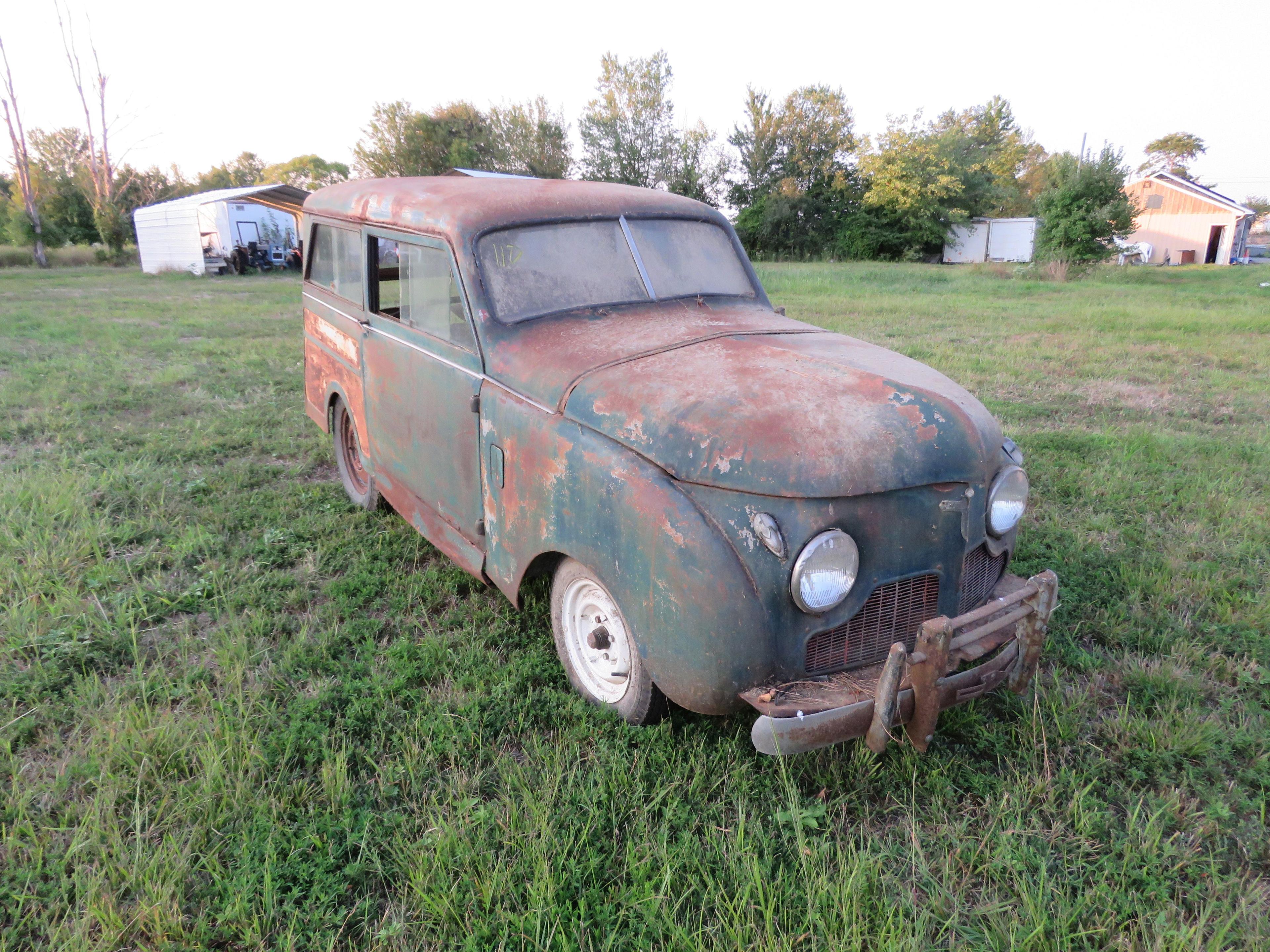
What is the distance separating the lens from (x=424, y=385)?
125 inches

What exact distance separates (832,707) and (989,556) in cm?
89

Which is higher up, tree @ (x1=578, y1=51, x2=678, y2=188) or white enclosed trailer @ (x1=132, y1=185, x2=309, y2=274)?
tree @ (x1=578, y1=51, x2=678, y2=188)

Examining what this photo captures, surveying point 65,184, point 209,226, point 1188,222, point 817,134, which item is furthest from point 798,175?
point 65,184

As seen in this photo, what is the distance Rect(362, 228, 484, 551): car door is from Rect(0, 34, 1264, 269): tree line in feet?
92.3

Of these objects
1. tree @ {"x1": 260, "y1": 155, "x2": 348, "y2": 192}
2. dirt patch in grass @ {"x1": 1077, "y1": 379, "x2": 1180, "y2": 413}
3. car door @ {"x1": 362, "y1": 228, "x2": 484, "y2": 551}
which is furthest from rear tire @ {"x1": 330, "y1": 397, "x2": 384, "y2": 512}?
tree @ {"x1": 260, "y1": 155, "x2": 348, "y2": 192}

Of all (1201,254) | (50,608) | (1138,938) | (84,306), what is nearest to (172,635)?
(50,608)

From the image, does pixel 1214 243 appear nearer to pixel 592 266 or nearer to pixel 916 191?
pixel 916 191

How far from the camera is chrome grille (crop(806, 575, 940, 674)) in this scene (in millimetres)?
2141

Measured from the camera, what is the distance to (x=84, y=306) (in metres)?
12.8

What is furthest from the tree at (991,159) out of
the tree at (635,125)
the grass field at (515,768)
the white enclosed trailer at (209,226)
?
the grass field at (515,768)

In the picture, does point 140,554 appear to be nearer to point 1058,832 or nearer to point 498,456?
point 498,456

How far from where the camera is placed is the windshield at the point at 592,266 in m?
2.93

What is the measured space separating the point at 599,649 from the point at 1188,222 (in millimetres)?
43111

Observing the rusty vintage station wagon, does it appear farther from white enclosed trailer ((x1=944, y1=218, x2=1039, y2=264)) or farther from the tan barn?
the tan barn
